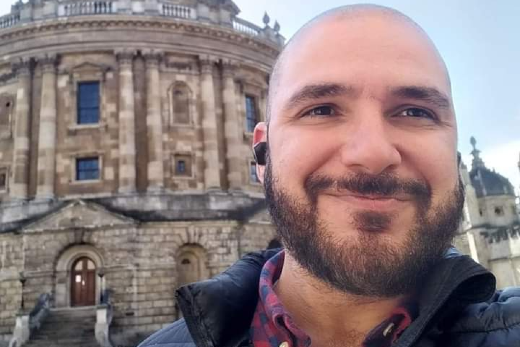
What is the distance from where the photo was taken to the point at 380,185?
1.45 m

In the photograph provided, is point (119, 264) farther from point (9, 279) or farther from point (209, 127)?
point (209, 127)

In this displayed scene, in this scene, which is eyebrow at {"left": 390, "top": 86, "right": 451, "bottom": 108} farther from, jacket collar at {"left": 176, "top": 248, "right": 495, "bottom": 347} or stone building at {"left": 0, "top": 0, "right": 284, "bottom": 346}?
stone building at {"left": 0, "top": 0, "right": 284, "bottom": 346}

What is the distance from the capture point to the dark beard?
1407 millimetres

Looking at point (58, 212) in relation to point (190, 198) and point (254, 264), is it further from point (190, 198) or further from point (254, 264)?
point (254, 264)

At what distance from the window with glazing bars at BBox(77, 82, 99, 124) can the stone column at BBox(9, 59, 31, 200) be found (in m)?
2.39

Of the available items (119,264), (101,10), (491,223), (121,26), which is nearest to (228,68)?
(121,26)

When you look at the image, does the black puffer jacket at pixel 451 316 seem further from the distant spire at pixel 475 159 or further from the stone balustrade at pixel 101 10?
the distant spire at pixel 475 159

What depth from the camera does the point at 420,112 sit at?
5.31 ft

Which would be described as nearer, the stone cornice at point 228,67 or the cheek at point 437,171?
the cheek at point 437,171

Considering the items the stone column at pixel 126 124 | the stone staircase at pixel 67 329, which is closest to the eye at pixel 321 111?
Answer: the stone staircase at pixel 67 329

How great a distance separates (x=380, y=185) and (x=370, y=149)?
113mm

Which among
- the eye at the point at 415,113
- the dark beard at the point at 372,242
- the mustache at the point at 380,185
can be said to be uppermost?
the eye at the point at 415,113

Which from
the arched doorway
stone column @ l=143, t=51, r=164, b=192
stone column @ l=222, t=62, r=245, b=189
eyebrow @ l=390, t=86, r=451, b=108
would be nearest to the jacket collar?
eyebrow @ l=390, t=86, r=451, b=108

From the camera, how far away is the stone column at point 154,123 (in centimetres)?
2231
